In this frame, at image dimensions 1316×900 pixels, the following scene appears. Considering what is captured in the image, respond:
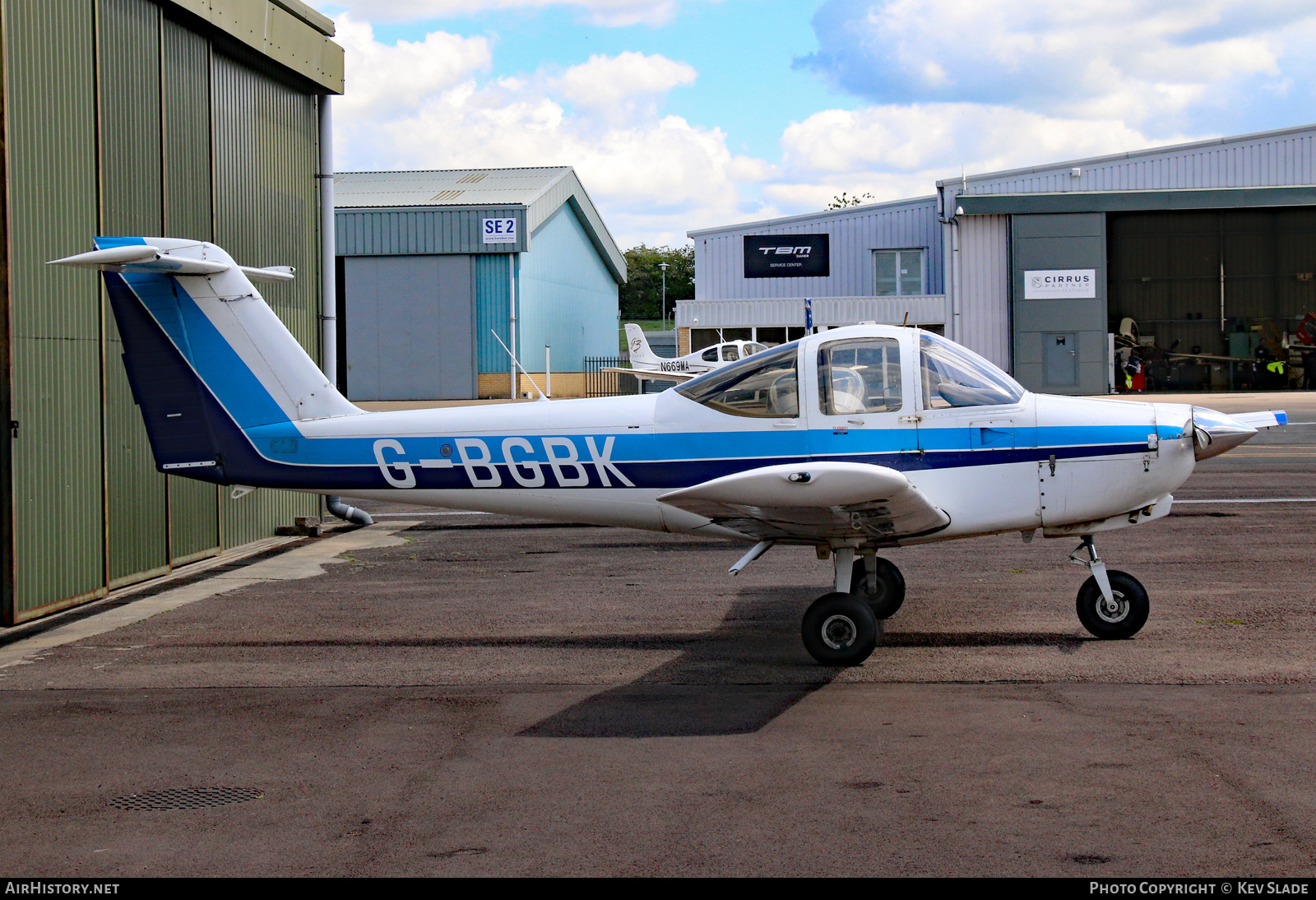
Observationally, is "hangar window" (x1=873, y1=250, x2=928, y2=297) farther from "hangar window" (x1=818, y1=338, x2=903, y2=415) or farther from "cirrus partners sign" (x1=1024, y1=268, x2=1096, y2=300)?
"hangar window" (x1=818, y1=338, x2=903, y2=415)

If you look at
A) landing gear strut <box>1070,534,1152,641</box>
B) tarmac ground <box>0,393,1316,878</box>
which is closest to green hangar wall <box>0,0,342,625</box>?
tarmac ground <box>0,393,1316,878</box>

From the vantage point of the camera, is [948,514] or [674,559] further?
[674,559]

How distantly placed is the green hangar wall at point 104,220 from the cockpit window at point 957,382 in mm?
6891

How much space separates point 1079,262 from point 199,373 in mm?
38637

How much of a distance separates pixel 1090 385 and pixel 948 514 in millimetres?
36855

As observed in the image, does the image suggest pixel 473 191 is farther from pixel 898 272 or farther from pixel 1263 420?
pixel 1263 420

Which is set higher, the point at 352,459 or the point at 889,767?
the point at 352,459

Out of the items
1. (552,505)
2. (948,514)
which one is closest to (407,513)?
(552,505)

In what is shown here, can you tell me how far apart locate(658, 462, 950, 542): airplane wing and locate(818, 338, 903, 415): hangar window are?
23.6 inches

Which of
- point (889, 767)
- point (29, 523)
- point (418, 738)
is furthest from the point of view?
point (29, 523)

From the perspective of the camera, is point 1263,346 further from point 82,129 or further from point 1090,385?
point 82,129

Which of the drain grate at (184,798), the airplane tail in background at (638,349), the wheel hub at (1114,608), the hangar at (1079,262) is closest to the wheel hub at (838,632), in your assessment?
the wheel hub at (1114,608)

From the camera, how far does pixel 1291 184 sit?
42.3m

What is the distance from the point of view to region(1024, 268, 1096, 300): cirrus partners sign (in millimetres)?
41625
